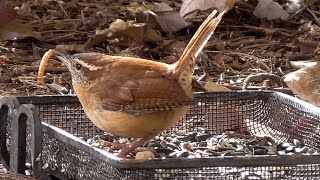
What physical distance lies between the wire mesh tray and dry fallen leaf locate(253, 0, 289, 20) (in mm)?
2496

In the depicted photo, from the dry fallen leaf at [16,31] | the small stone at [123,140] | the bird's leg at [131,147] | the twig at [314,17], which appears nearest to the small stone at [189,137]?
the small stone at [123,140]

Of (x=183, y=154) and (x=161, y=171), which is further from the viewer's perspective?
(x=183, y=154)

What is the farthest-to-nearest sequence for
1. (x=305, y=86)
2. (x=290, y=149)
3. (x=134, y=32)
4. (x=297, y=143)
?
(x=134, y=32) < (x=305, y=86) < (x=297, y=143) < (x=290, y=149)

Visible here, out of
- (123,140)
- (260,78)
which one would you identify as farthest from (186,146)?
(260,78)

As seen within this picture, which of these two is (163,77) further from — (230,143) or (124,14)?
(124,14)

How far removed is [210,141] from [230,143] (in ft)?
0.36

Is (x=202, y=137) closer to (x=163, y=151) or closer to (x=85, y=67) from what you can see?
(x=163, y=151)

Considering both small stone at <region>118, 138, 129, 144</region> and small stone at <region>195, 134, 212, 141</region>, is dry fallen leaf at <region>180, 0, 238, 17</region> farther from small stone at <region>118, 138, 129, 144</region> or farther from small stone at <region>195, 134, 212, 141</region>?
small stone at <region>118, 138, 129, 144</region>

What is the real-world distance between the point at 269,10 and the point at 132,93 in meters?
3.53

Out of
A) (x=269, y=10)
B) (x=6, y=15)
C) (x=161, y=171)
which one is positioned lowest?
(x=161, y=171)

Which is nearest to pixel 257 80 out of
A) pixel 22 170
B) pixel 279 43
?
pixel 279 43

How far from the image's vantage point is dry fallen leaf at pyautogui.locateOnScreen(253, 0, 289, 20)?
729 centimetres

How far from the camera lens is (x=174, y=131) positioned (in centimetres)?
474

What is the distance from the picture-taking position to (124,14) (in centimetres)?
757
